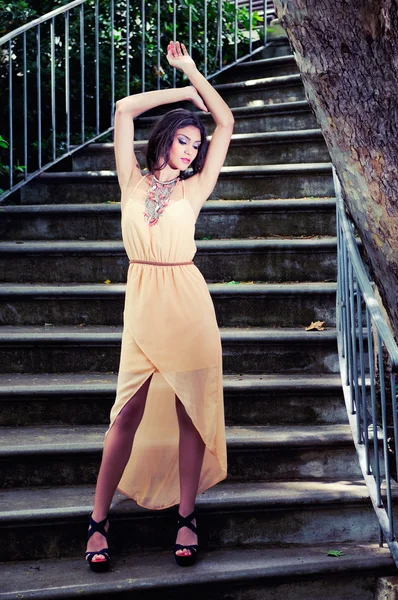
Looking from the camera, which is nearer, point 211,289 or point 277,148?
point 211,289

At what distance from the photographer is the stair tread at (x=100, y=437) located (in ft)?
11.9

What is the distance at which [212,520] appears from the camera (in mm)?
3436

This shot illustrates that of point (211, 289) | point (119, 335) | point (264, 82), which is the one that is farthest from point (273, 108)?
point (119, 335)

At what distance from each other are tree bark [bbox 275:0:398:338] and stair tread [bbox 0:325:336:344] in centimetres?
181

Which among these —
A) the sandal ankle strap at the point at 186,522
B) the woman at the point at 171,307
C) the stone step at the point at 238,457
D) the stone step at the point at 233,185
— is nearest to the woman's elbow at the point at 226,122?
the woman at the point at 171,307

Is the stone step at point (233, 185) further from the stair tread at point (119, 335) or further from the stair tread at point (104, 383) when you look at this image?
the stair tread at point (104, 383)

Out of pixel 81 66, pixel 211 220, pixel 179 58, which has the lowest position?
pixel 211 220

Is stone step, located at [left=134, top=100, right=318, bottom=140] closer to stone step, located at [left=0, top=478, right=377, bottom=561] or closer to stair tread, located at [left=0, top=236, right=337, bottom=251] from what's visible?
stair tread, located at [left=0, top=236, right=337, bottom=251]

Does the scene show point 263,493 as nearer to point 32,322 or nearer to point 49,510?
point 49,510

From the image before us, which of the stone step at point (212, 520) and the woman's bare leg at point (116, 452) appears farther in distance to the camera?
the stone step at point (212, 520)

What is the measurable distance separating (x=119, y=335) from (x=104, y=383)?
332mm

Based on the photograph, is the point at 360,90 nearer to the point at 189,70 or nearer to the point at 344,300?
the point at 189,70

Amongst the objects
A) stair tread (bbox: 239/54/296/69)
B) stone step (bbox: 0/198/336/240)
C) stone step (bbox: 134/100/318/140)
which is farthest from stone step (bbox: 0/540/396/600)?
stair tread (bbox: 239/54/296/69)

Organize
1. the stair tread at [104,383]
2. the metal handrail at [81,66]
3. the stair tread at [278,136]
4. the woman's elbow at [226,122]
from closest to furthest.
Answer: the woman's elbow at [226,122] → the stair tread at [104,383] → the stair tread at [278,136] → the metal handrail at [81,66]
